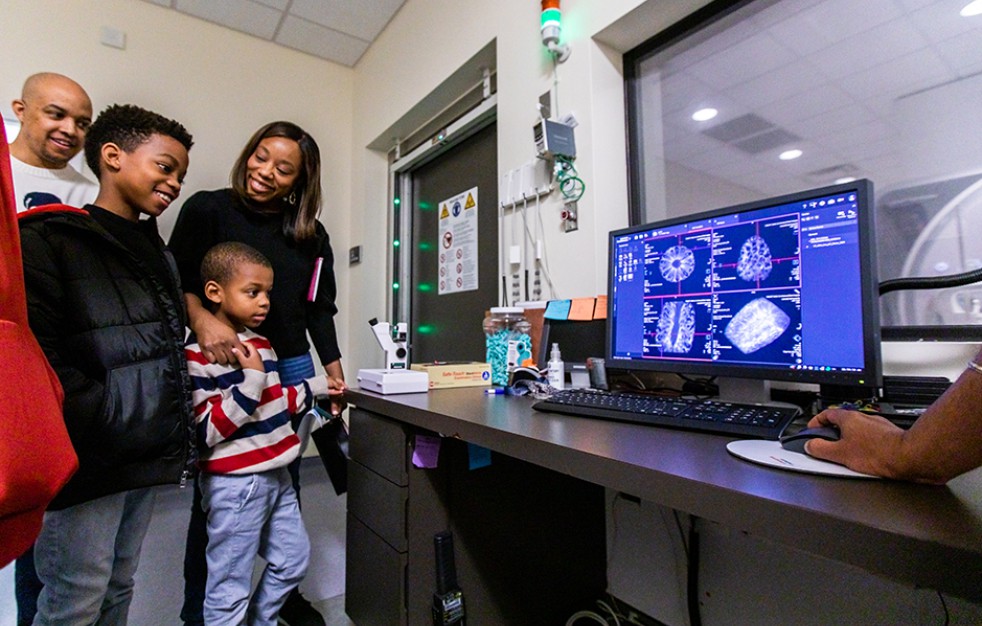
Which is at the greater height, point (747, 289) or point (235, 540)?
point (747, 289)

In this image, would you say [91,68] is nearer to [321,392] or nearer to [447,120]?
[447,120]

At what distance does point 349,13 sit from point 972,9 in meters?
2.74

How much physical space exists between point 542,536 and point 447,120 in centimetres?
220

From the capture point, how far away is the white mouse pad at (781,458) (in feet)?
1.59

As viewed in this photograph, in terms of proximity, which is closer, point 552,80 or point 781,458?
point 781,458

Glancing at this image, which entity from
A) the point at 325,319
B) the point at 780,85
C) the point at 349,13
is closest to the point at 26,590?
the point at 325,319

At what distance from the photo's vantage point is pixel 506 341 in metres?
1.48

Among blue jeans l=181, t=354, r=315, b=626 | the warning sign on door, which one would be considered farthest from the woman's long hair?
the warning sign on door

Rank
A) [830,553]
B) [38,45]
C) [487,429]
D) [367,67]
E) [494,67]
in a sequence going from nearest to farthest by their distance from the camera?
[830,553], [487,429], [494,67], [38,45], [367,67]

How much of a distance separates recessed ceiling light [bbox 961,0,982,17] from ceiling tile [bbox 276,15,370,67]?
290cm

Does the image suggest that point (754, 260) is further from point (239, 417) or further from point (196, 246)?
point (196, 246)

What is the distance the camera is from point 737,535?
115cm

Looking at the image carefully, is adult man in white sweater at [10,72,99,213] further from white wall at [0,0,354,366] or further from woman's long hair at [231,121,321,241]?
white wall at [0,0,354,366]

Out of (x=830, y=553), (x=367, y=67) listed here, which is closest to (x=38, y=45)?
(x=367, y=67)
